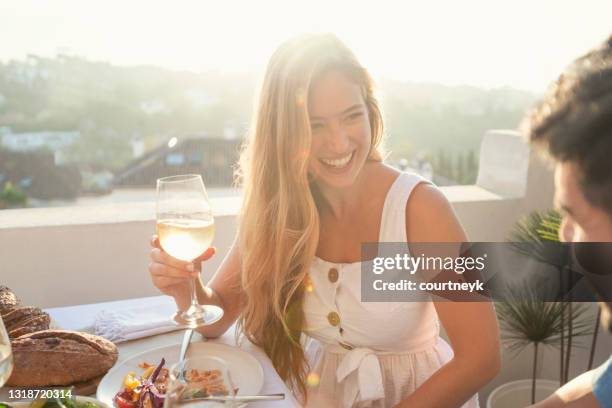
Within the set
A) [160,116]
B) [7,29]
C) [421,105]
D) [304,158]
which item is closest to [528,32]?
[421,105]

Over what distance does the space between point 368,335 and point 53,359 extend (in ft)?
2.73

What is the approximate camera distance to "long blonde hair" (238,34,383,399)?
1.61 metres

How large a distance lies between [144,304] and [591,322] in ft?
7.00

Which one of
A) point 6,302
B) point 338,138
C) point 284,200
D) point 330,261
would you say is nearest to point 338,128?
Answer: point 338,138

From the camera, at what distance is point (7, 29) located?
84.0 ft

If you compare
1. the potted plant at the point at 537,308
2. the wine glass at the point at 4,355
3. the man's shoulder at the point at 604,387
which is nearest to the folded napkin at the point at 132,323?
the wine glass at the point at 4,355

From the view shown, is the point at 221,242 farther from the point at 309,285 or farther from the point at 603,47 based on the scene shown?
the point at 603,47

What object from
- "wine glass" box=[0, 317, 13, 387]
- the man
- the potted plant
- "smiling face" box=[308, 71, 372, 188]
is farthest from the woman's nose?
the potted plant

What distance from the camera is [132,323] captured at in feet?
4.88

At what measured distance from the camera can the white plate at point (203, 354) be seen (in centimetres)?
114

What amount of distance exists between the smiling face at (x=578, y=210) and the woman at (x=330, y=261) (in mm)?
579

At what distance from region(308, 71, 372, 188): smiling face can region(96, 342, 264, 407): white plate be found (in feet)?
2.01

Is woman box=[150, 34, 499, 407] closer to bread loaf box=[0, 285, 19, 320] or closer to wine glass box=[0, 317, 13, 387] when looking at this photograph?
bread loaf box=[0, 285, 19, 320]

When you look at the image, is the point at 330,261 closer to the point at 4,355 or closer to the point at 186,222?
the point at 186,222
